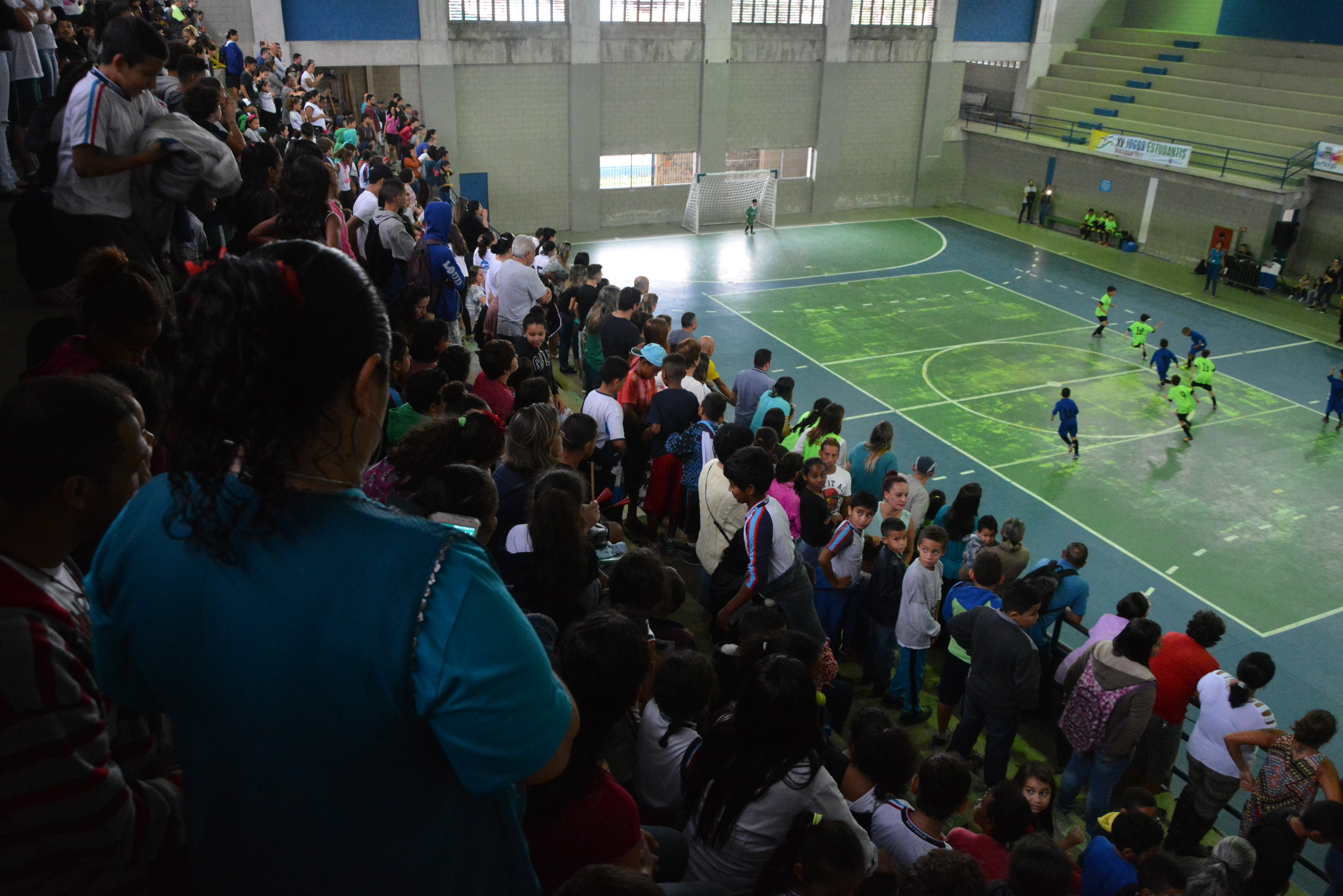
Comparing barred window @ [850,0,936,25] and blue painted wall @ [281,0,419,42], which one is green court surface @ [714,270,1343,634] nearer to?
blue painted wall @ [281,0,419,42]

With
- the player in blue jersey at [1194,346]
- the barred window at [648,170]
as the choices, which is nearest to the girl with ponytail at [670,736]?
the player in blue jersey at [1194,346]

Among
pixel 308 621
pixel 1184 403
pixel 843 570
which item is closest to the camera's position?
pixel 308 621

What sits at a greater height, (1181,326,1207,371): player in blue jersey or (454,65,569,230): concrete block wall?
(454,65,569,230): concrete block wall

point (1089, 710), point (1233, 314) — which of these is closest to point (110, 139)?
point (1089, 710)

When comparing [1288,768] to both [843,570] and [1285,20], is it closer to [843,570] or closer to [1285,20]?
[843,570]

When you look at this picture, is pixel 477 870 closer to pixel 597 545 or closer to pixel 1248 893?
pixel 597 545

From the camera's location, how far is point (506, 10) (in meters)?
28.6

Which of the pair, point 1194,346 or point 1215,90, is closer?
point 1194,346

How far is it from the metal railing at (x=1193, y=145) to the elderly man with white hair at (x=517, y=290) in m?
24.1

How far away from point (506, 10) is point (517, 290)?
71.8ft

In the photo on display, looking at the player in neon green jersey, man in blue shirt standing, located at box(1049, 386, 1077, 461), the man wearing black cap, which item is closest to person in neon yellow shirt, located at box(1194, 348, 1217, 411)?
the player in neon green jersey

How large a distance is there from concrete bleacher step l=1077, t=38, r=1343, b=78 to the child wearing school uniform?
29955 mm

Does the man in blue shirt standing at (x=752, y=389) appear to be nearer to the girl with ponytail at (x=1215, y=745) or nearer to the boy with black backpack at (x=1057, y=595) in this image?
the boy with black backpack at (x=1057, y=595)

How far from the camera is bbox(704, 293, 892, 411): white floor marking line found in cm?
1792
